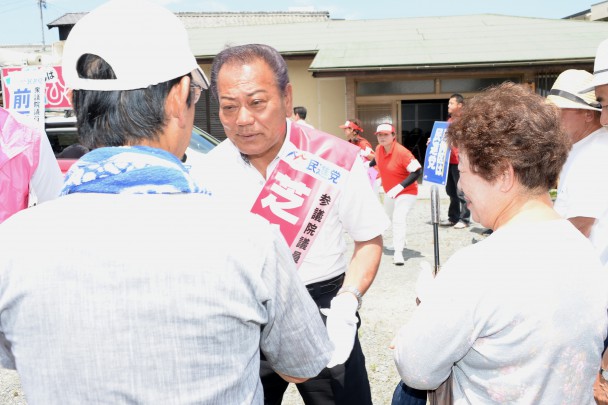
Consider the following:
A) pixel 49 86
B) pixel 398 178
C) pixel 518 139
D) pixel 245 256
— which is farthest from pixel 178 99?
pixel 49 86

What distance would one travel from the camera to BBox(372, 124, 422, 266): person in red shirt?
20.4 feet

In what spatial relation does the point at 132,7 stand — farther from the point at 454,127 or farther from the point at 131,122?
the point at 454,127

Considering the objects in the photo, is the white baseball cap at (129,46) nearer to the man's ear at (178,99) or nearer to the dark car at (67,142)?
the man's ear at (178,99)

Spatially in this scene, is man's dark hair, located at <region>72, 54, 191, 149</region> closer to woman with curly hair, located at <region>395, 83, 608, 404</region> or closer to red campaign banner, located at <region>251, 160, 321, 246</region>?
woman with curly hair, located at <region>395, 83, 608, 404</region>

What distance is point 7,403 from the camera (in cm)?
337

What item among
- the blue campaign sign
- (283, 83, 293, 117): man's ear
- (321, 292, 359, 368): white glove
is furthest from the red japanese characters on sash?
the blue campaign sign

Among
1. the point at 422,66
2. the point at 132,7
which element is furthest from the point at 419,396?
the point at 422,66

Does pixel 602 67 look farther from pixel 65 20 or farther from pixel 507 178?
pixel 65 20

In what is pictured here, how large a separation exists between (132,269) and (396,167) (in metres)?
5.66

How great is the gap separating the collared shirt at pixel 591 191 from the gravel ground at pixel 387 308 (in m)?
1.60

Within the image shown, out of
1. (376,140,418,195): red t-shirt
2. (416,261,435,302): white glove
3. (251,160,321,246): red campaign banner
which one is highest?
(251,160,321,246): red campaign banner

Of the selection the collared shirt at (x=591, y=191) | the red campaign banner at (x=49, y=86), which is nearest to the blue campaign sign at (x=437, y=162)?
the collared shirt at (x=591, y=191)

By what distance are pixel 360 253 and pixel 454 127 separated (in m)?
0.70

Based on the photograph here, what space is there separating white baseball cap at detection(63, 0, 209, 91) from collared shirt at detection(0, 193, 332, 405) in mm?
239
